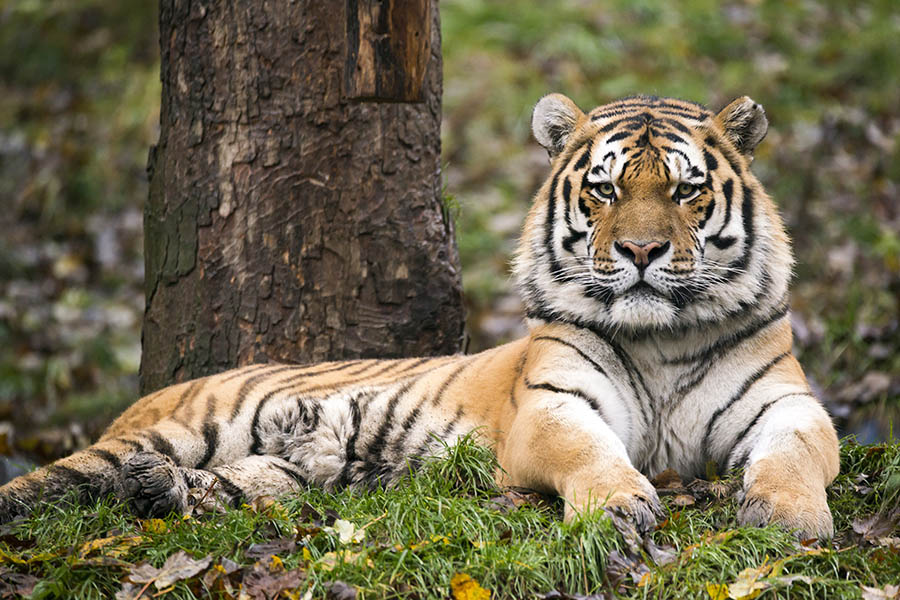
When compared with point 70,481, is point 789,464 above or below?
above

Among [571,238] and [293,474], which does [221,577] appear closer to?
[293,474]

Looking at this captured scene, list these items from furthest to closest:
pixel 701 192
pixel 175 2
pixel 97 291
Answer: pixel 97 291 < pixel 175 2 < pixel 701 192

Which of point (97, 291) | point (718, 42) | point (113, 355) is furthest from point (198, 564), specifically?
point (718, 42)

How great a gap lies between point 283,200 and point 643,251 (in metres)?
2.11

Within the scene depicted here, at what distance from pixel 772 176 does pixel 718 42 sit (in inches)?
96.2

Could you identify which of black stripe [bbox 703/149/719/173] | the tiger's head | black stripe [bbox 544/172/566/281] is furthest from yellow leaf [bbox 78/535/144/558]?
black stripe [bbox 703/149/719/173]

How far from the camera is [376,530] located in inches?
144

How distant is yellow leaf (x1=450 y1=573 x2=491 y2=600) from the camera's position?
10.4 feet

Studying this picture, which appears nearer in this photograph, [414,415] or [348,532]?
[348,532]

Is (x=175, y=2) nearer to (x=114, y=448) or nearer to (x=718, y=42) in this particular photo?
(x=114, y=448)

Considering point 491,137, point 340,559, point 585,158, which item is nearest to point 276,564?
point 340,559

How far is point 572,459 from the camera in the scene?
12.3 ft

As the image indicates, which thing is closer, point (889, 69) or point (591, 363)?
point (591, 363)

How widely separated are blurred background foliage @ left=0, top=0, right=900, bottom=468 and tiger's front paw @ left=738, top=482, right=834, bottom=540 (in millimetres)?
4700
